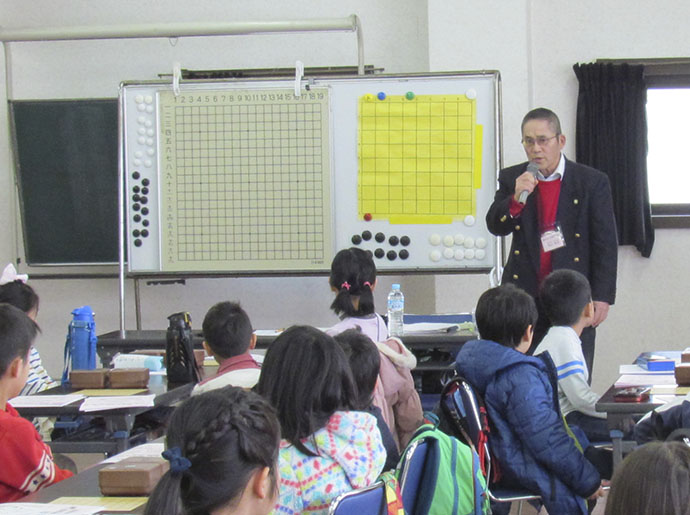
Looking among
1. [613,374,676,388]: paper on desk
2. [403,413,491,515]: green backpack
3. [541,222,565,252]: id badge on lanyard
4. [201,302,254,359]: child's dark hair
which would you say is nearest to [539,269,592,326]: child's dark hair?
[613,374,676,388]: paper on desk

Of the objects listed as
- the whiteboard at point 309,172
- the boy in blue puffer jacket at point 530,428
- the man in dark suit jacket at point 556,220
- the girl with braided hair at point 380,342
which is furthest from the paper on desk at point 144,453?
the whiteboard at point 309,172

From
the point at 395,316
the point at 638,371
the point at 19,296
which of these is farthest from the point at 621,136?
the point at 19,296

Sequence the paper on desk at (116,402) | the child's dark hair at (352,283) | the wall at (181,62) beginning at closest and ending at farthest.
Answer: the paper on desk at (116,402) → the child's dark hair at (352,283) → the wall at (181,62)

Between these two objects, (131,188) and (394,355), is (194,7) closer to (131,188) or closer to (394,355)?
(131,188)

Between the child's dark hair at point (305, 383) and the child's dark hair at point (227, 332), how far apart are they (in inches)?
38.9

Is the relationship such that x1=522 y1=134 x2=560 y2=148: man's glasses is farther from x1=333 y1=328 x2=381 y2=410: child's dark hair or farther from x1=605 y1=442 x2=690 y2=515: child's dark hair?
x1=605 y1=442 x2=690 y2=515: child's dark hair

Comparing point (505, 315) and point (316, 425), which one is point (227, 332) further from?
point (316, 425)

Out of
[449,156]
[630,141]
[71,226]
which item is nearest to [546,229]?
[449,156]

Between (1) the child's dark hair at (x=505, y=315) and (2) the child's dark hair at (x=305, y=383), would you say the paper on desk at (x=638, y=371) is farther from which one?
(2) the child's dark hair at (x=305, y=383)

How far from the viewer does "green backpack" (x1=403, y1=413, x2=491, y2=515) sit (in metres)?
2.06

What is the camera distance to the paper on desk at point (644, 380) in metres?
3.06

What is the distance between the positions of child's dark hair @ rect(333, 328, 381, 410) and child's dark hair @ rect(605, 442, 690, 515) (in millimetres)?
1213

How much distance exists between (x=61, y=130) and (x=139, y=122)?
0.66 meters

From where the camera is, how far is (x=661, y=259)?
547 centimetres
